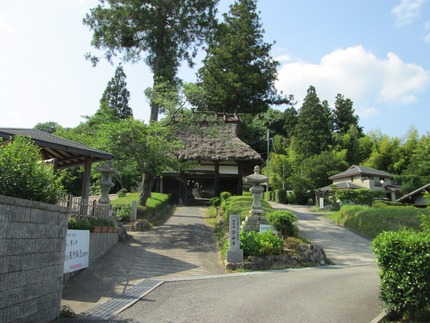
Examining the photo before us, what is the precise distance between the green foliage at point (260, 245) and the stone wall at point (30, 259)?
619cm

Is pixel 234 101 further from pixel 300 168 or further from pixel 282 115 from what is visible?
pixel 282 115

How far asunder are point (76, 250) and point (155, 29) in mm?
15247

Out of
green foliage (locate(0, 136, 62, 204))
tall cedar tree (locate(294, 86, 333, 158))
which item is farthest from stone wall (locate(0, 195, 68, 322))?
tall cedar tree (locate(294, 86, 333, 158))

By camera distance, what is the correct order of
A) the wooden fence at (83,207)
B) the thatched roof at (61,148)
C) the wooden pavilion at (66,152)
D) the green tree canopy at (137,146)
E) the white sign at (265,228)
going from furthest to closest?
the green tree canopy at (137,146) < the white sign at (265,228) < the wooden pavilion at (66,152) < the thatched roof at (61,148) < the wooden fence at (83,207)

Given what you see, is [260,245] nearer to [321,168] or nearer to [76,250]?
[76,250]

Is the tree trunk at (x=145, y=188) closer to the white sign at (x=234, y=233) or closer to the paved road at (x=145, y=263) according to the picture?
the paved road at (x=145, y=263)

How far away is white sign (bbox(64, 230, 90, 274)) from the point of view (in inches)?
286

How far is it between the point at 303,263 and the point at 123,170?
27.7ft

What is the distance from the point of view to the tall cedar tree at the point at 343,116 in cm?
5362

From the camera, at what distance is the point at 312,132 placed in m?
44.9

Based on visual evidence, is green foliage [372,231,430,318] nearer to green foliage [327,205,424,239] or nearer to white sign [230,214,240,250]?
white sign [230,214,240,250]

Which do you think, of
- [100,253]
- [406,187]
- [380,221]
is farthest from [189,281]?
[406,187]

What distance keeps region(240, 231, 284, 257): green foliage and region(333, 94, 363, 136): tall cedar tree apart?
45.9 meters

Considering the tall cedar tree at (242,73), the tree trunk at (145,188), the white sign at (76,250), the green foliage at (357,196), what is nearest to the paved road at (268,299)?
the white sign at (76,250)
